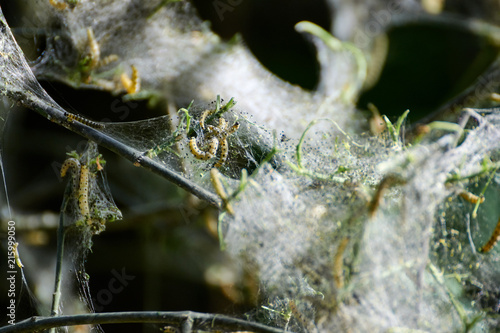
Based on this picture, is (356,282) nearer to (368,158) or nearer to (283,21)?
(368,158)

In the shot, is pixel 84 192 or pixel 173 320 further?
pixel 84 192

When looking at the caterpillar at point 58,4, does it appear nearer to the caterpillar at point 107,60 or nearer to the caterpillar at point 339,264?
the caterpillar at point 107,60

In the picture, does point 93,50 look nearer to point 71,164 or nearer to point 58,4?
point 58,4

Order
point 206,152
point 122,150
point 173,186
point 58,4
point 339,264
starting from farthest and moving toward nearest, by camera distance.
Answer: point 173,186 → point 58,4 → point 206,152 → point 122,150 → point 339,264

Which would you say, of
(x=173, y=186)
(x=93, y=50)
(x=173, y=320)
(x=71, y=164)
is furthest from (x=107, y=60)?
(x=173, y=320)

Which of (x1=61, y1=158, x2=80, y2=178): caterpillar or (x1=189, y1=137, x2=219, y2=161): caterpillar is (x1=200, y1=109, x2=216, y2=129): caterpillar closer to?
(x1=189, y1=137, x2=219, y2=161): caterpillar

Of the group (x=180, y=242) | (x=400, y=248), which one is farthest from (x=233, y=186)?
(x=180, y=242)

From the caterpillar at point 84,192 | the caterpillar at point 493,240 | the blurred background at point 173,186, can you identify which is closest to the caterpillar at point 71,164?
the caterpillar at point 84,192

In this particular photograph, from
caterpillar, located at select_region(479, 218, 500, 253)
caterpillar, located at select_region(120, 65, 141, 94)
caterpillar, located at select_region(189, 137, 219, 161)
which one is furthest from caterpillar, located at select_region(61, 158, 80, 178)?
caterpillar, located at select_region(479, 218, 500, 253)

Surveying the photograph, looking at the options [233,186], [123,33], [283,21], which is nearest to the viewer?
[233,186]

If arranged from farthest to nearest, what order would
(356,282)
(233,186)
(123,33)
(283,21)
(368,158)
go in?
(283,21) → (123,33) → (368,158) → (233,186) → (356,282)
